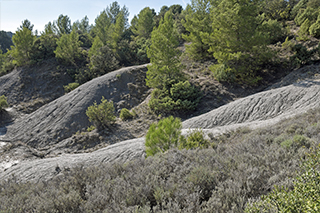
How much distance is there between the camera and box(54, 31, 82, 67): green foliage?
98.1 ft

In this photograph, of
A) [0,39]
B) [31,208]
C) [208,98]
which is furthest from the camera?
[0,39]

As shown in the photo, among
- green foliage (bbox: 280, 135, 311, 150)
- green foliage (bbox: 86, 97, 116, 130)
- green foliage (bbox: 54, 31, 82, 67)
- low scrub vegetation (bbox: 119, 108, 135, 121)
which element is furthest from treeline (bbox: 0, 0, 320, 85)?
green foliage (bbox: 280, 135, 311, 150)

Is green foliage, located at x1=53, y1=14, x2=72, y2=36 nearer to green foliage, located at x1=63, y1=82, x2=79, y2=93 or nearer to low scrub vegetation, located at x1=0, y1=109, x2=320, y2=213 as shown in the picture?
green foliage, located at x1=63, y1=82, x2=79, y2=93

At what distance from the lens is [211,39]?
1750 centimetres

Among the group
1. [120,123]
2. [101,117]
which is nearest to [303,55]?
[120,123]

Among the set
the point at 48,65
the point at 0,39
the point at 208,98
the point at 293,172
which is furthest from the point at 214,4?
the point at 0,39

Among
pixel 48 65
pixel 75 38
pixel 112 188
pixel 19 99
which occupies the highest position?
pixel 75 38

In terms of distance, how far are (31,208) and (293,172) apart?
429cm

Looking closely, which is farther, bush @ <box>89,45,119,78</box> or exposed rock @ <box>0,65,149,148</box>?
bush @ <box>89,45,119,78</box>

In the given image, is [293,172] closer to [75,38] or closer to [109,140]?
[109,140]

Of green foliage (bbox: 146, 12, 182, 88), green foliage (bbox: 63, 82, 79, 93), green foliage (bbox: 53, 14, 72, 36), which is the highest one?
green foliage (bbox: 53, 14, 72, 36)

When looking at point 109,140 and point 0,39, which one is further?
point 0,39

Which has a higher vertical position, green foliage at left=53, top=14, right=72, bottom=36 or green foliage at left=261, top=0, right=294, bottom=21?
green foliage at left=53, top=14, right=72, bottom=36

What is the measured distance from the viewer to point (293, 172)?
260cm
